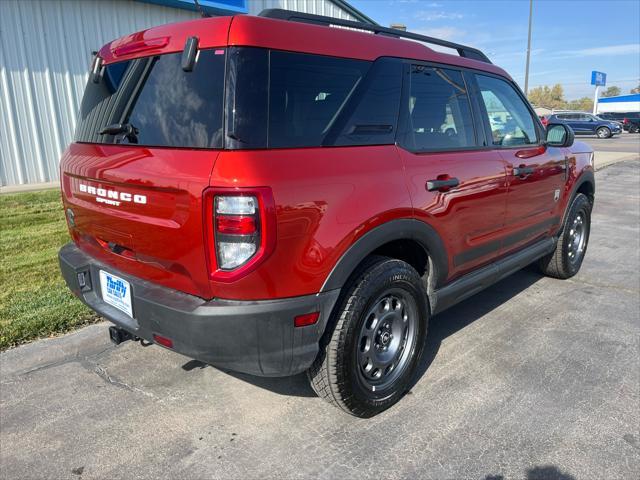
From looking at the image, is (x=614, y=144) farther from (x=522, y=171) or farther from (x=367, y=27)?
(x=367, y=27)

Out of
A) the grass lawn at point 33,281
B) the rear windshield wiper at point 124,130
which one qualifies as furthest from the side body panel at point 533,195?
the grass lawn at point 33,281

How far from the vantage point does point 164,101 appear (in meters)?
2.32

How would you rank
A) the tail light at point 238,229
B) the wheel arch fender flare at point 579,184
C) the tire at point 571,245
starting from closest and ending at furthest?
the tail light at point 238,229, the wheel arch fender flare at point 579,184, the tire at point 571,245

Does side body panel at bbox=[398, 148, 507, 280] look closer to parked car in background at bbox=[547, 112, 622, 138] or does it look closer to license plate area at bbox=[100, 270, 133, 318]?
license plate area at bbox=[100, 270, 133, 318]

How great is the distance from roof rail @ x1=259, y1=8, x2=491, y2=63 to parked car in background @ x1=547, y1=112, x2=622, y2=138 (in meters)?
33.9

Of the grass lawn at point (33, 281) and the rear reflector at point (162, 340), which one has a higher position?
the rear reflector at point (162, 340)

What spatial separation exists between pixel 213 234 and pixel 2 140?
9.10 m

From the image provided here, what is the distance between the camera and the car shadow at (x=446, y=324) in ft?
10.1

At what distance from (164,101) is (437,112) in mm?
1670

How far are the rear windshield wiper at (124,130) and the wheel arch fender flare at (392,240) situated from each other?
119 centimetres

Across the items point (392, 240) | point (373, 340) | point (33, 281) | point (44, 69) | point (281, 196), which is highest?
point (44, 69)

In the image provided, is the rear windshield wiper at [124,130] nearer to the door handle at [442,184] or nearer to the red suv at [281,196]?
the red suv at [281,196]

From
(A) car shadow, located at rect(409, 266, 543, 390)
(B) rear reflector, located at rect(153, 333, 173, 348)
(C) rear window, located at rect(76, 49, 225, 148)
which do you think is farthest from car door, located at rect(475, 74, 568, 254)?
(B) rear reflector, located at rect(153, 333, 173, 348)

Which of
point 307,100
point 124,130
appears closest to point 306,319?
point 307,100
